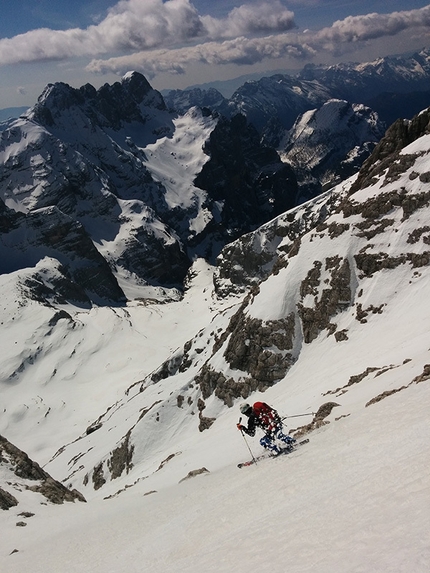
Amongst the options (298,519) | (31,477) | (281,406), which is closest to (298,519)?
(298,519)

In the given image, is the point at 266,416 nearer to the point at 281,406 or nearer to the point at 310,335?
the point at 281,406

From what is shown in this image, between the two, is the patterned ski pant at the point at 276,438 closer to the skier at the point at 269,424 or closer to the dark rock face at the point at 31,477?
the skier at the point at 269,424

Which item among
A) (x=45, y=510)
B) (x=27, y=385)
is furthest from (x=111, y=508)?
(x=27, y=385)

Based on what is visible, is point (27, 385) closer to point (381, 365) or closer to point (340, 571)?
point (381, 365)

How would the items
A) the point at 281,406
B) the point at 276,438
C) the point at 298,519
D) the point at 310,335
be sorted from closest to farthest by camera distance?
the point at 298,519 < the point at 276,438 < the point at 281,406 < the point at 310,335

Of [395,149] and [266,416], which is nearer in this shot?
[266,416]

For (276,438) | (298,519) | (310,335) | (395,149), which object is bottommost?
(310,335)

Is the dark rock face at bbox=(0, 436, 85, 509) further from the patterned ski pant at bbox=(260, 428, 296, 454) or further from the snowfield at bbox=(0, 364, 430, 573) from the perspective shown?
the patterned ski pant at bbox=(260, 428, 296, 454)

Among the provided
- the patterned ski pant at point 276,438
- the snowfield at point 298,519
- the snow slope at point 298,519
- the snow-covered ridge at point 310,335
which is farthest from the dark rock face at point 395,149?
the patterned ski pant at point 276,438

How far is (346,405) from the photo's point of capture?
2298 cm

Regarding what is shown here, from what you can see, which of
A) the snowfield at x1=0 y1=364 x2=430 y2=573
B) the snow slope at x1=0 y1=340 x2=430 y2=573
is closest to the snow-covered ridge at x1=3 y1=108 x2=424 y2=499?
the snow slope at x1=0 y1=340 x2=430 y2=573

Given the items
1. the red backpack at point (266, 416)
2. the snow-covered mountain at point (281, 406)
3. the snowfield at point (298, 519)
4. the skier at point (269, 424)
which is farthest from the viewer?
the red backpack at point (266, 416)

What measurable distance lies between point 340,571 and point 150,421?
52208 millimetres

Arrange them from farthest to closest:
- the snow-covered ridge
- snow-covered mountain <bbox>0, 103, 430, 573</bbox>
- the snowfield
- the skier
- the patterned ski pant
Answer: the snow-covered ridge, the skier, the patterned ski pant, snow-covered mountain <bbox>0, 103, 430, 573</bbox>, the snowfield
